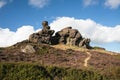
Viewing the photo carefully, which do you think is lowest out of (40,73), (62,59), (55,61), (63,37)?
(40,73)

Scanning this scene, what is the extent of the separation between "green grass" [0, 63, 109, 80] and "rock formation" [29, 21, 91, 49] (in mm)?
40562

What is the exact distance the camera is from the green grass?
54.8m

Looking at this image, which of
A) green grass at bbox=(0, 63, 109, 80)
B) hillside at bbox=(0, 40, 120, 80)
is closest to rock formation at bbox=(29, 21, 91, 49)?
hillside at bbox=(0, 40, 120, 80)

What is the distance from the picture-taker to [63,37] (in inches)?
4067

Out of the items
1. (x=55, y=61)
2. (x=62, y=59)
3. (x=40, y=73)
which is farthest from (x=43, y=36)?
(x=40, y=73)

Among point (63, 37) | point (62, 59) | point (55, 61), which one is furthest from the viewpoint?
point (63, 37)

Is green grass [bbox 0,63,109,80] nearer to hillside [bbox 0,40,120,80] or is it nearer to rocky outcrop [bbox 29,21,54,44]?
hillside [bbox 0,40,120,80]

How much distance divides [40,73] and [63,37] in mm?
48668

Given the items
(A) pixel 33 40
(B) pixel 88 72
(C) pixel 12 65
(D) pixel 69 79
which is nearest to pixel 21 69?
(C) pixel 12 65

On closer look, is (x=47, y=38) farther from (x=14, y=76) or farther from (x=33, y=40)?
(x=14, y=76)

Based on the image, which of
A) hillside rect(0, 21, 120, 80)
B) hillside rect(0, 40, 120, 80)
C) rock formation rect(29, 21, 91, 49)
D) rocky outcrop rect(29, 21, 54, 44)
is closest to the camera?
hillside rect(0, 21, 120, 80)

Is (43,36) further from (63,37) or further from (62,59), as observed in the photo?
(62,59)

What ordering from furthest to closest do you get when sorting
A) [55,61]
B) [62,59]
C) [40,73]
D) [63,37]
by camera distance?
[63,37]
[62,59]
[55,61]
[40,73]

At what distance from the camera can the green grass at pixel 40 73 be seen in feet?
180
